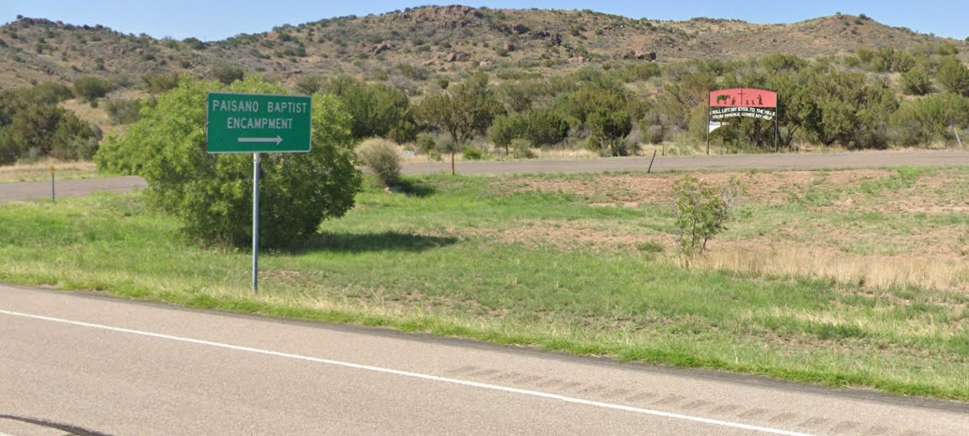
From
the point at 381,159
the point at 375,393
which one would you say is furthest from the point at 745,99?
the point at 375,393

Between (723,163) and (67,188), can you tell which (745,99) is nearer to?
(723,163)

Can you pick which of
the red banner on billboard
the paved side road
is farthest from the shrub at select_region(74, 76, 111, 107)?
the red banner on billboard

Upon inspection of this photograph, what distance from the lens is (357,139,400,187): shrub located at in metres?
39.5

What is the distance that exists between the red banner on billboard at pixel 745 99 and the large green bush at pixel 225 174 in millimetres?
31464

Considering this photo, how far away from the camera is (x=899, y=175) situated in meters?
39.3

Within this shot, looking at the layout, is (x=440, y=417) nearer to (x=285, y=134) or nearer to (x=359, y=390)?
(x=359, y=390)

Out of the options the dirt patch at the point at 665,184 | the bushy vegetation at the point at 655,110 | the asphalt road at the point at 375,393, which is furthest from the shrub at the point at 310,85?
the asphalt road at the point at 375,393

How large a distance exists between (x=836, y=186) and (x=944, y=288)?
19.3m

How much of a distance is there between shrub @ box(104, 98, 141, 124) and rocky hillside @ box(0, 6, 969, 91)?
56.1ft

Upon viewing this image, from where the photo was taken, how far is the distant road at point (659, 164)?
4053 centimetres

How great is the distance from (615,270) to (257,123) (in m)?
9.02

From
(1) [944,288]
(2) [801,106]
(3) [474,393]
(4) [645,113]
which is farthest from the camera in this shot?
(4) [645,113]

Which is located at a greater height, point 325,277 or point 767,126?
point 767,126

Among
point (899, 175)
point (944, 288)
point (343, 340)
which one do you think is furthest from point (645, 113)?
point (343, 340)
